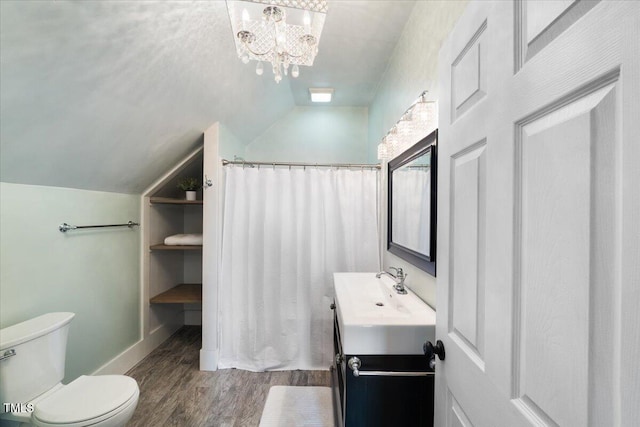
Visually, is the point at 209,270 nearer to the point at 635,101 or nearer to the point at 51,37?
the point at 51,37

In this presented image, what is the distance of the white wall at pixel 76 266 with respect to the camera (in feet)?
5.01

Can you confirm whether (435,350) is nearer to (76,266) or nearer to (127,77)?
(127,77)

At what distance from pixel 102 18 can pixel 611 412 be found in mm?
1908

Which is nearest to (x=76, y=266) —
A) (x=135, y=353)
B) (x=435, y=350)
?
(x=135, y=353)

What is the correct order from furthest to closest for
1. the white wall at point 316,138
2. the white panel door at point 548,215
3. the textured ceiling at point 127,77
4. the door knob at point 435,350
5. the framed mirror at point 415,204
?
the white wall at point 316,138 < the framed mirror at point 415,204 < the textured ceiling at point 127,77 < the door knob at point 435,350 < the white panel door at point 548,215

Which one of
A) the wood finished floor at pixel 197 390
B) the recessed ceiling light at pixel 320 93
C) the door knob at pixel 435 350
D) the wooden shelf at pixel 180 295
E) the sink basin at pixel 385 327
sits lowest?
the wood finished floor at pixel 197 390

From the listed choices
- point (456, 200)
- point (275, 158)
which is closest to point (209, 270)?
point (275, 158)

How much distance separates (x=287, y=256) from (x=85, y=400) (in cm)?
149

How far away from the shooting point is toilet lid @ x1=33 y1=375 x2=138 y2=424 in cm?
129

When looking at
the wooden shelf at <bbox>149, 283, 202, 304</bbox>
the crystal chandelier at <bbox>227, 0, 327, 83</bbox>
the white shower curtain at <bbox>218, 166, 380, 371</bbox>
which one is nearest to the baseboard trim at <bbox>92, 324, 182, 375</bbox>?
the wooden shelf at <bbox>149, 283, 202, 304</bbox>

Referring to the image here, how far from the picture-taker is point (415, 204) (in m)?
1.65

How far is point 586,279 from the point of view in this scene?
43cm

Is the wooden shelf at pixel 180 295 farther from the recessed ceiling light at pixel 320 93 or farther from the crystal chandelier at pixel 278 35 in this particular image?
the recessed ceiling light at pixel 320 93

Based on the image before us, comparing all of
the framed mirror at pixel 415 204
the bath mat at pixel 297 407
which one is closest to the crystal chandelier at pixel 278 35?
the framed mirror at pixel 415 204
